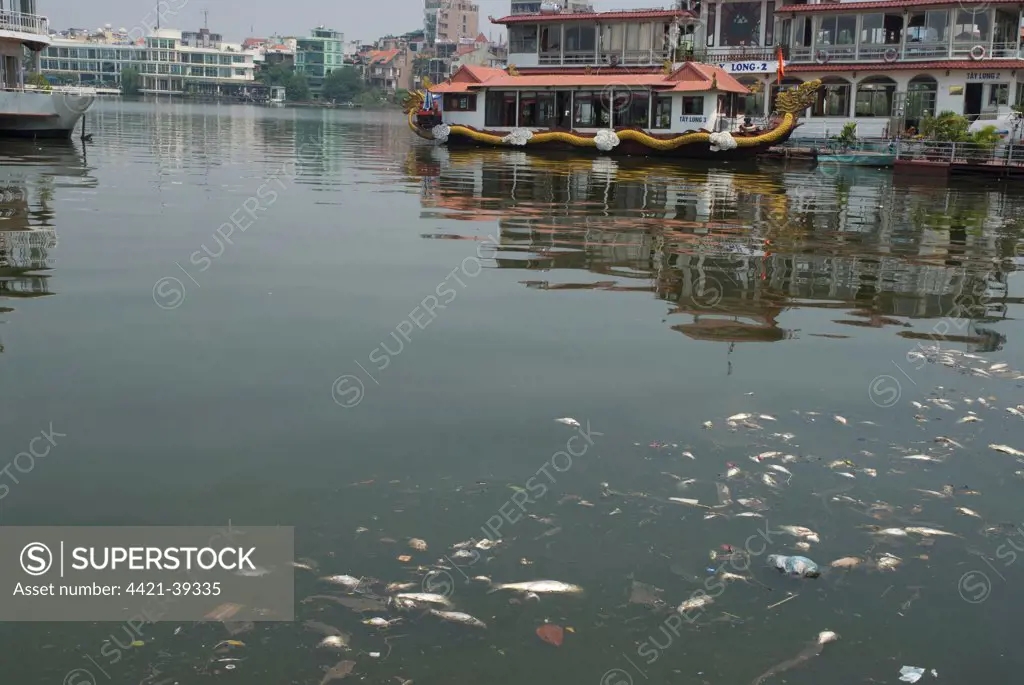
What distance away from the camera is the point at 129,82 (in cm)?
18238

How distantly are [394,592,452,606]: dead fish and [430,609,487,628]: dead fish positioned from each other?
8 centimetres

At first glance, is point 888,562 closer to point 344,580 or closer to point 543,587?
point 543,587

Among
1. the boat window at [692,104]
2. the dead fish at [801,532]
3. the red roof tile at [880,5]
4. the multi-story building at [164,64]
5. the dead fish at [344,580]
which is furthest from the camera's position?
the multi-story building at [164,64]

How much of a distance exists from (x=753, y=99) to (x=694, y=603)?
5121 cm

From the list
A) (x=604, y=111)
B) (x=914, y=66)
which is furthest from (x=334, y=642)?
(x=914, y=66)

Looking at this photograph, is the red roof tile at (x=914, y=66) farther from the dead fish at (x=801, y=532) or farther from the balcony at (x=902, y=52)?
the dead fish at (x=801, y=532)

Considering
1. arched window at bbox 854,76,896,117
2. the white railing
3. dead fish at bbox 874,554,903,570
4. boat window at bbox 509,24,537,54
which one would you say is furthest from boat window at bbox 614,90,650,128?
dead fish at bbox 874,554,903,570

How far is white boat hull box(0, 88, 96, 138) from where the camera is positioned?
39.6 m

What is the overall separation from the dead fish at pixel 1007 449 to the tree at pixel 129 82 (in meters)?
192

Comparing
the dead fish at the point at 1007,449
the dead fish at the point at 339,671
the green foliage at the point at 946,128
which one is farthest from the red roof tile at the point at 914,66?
the dead fish at the point at 339,671

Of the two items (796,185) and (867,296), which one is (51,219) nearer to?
(867,296)

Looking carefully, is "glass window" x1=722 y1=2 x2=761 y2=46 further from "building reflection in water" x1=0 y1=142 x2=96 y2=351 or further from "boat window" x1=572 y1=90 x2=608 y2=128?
"building reflection in water" x1=0 y1=142 x2=96 y2=351

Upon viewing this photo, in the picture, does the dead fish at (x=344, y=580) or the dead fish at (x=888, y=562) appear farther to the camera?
the dead fish at (x=888, y=562)

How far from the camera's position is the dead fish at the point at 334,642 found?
5.11 m
